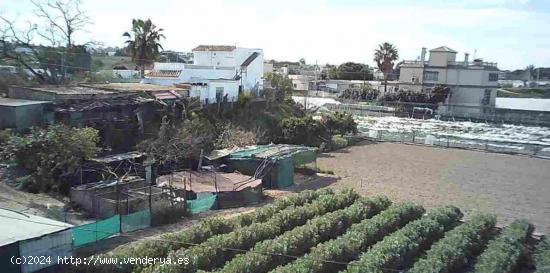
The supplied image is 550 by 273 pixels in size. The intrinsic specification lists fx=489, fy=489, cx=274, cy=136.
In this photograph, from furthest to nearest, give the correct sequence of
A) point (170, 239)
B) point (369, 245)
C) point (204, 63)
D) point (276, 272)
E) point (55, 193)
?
1. point (204, 63)
2. point (55, 193)
3. point (369, 245)
4. point (170, 239)
5. point (276, 272)

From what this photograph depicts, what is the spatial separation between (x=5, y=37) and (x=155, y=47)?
39.5 feet

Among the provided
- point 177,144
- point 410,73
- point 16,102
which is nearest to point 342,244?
point 177,144

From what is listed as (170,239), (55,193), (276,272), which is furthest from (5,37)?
(276,272)

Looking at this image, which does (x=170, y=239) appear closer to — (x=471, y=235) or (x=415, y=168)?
(x=471, y=235)

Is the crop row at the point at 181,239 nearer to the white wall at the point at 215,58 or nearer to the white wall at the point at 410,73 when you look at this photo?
the white wall at the point at 215,58

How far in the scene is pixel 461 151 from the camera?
3872 centimetres

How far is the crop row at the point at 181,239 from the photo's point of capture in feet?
38.5

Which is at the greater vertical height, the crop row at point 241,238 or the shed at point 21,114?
the shed at point 21,114

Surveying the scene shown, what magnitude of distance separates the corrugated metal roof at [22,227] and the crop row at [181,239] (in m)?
1.25

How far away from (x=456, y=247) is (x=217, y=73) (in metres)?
28.9

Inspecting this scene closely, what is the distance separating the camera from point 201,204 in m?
19.1

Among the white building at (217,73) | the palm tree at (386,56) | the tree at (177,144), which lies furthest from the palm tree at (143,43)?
the palm tree at (386,56)

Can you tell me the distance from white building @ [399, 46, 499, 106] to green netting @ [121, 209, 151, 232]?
55.4 m

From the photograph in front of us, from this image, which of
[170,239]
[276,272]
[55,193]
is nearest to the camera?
[276,272]
